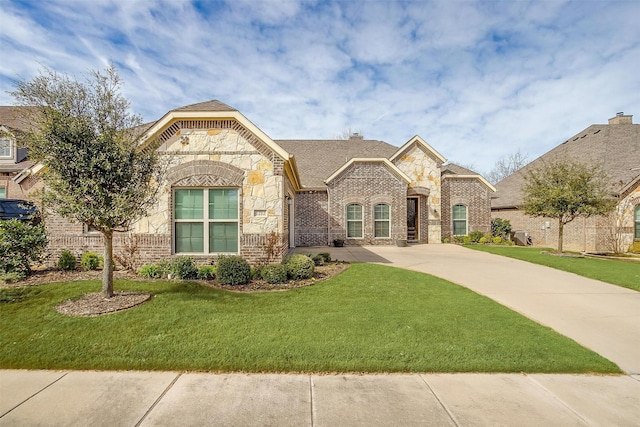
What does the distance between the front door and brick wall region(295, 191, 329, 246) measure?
606 cm

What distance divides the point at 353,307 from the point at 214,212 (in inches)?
204

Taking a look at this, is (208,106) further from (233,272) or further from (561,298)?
(561,298)

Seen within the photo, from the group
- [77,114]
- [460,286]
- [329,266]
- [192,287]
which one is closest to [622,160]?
[460,286]

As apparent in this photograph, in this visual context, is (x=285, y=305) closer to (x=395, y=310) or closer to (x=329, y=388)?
(x=395, y=310)

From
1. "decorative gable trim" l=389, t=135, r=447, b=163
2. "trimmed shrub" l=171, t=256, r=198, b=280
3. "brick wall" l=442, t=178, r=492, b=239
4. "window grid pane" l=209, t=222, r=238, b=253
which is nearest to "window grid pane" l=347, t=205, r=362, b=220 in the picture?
"decorative gable trim" l=389, t=135, r=447, b=163

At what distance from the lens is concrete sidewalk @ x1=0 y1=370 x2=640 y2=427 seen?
2756mm

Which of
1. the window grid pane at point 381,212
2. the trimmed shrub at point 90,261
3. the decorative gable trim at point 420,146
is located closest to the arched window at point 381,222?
the window grid pane at point 381,212

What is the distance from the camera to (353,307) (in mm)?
5801

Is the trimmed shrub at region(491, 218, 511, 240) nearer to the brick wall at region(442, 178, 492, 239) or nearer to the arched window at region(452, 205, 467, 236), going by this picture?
the brick wall at region(442, 178, 492, 239)

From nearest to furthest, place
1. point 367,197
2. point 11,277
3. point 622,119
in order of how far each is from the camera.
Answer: point 11,277 < point 367,197 < point 622,119

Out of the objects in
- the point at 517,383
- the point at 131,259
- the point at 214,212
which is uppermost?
the point at 214,212

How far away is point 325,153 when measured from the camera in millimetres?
20531

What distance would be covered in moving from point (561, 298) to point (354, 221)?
423 inches

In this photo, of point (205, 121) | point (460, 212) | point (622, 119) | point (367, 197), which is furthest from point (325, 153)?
point (622, 119)
